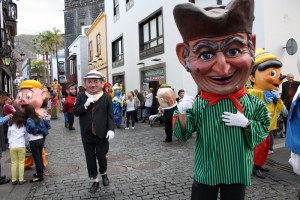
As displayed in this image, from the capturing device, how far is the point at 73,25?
4181 centimetres

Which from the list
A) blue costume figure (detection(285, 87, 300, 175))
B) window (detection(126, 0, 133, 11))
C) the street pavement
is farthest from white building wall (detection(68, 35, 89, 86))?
blue costume figure (detection(285, 87, 300, 175))

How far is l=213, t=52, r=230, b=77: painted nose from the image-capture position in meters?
2.46

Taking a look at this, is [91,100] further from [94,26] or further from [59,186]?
[94,26]

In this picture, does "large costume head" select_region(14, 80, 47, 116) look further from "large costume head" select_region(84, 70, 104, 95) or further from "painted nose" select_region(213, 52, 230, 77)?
"painted nose" select_region(213, 52, 230, 77)

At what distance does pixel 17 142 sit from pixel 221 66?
4.20 metres

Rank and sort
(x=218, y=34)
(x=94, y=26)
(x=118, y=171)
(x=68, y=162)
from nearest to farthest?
(x=218, y=34) → (x=118, y=171) → (x=68, y=162) → (x=94, y=26)

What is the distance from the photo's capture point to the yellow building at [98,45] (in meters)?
23.2

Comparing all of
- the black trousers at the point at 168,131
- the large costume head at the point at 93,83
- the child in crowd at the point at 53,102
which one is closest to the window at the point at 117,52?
the child in crowd at the point at 53,102

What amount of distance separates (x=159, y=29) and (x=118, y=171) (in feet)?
31.1

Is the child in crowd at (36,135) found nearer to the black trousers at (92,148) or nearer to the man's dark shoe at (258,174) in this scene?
the black trousers at (92,148)

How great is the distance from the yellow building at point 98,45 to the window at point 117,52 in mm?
1787

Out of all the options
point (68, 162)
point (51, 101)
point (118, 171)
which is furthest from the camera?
point (51, 101)

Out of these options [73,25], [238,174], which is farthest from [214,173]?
[73,25]

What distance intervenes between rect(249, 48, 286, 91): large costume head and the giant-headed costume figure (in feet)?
7.81
